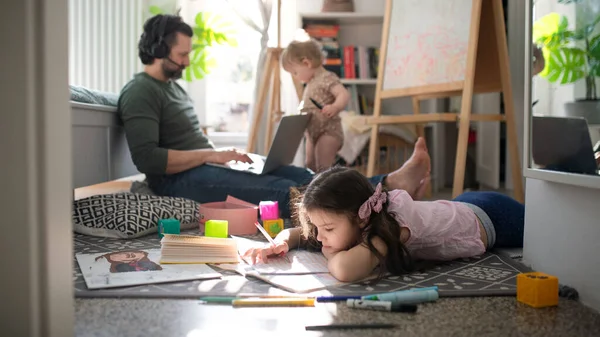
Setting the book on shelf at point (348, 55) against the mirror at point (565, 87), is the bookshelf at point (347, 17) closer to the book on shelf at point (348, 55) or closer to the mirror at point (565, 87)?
the book on shelf at point (348, 55)

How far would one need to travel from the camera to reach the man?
2486mm

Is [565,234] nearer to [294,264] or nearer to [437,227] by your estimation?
[437,227]

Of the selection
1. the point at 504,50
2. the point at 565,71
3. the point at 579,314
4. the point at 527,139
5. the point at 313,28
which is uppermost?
the point at 313,28

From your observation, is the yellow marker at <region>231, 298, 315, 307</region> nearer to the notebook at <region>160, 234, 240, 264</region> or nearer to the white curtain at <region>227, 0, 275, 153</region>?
the notebook at <region>160, 234, 240, 264</region>

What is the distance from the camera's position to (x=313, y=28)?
4602 mm

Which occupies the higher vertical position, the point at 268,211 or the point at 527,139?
the point at 527,139

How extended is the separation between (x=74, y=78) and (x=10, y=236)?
383cm

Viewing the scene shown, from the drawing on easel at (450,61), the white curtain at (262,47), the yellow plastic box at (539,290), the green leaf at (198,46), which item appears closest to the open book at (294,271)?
the yellow plastic box at (539,290)

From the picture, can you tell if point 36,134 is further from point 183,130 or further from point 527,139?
point 183,130

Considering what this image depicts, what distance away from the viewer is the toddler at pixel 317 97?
321cm

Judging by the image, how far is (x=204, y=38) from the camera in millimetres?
4422

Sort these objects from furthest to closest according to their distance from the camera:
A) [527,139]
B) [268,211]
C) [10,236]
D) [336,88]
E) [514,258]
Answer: [336,88], [268,211], [514,258], [527,139], [10,236]

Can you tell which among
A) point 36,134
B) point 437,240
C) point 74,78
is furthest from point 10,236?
point 74,78

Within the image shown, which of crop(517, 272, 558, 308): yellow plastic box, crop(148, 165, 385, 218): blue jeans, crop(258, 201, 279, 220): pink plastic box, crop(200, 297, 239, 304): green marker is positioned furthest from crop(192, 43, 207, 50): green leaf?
crop(517, 272, 558, 308): yellow plastic box
